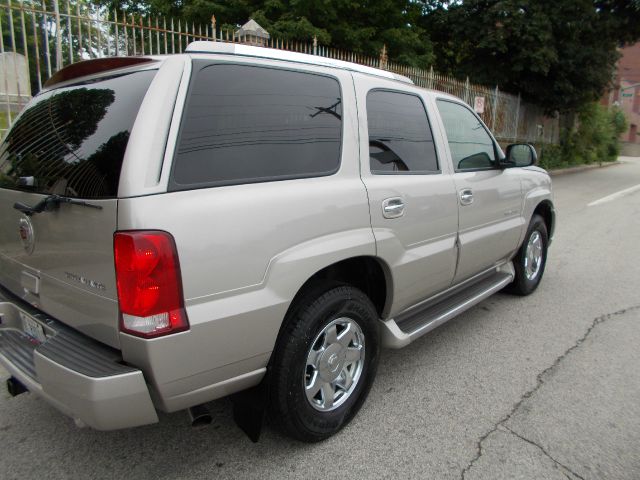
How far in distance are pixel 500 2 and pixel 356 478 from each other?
657 inches

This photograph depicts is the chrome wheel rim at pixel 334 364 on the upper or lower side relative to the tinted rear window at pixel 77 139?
lower

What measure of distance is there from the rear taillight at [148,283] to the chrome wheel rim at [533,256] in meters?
3.85

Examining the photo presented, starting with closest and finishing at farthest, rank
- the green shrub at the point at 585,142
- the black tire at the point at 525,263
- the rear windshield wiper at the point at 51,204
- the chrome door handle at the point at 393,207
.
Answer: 1. the rear windshield wiper at the point at 51,204
2. the chrome door handle at the point at 393,207
3. the black tire at the point at 525,263
4. the green shrub at the point at 585,142

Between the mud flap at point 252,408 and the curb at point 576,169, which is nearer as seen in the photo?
the mud flap at point 252,408

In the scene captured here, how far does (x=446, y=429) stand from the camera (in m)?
2.70

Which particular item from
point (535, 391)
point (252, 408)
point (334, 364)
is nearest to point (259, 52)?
point (334, 364)

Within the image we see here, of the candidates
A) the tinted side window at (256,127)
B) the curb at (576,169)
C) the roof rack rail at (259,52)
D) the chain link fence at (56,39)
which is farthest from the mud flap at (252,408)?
the curb at (576,169)

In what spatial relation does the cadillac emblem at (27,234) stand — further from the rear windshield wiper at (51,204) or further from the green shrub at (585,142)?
the green shrub at (585,142)

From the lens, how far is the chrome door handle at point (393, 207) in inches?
106

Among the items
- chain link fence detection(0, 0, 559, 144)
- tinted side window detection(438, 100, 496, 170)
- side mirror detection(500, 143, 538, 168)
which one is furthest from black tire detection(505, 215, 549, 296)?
chain link fence detection(0, 0, 559, 144)

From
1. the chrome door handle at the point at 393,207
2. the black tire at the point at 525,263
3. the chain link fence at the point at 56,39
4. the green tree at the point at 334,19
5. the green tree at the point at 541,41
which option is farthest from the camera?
the green tree at the point at 541,41

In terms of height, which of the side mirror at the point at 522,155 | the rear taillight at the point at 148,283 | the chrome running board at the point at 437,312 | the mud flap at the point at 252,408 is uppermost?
the side mirror at the point at 522,155

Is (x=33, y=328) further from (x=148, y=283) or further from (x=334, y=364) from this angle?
(x=334, y=364)

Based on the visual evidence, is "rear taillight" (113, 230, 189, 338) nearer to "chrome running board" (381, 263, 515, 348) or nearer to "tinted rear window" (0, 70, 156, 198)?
"tinted rear window" (0, 70, 156, 198)
